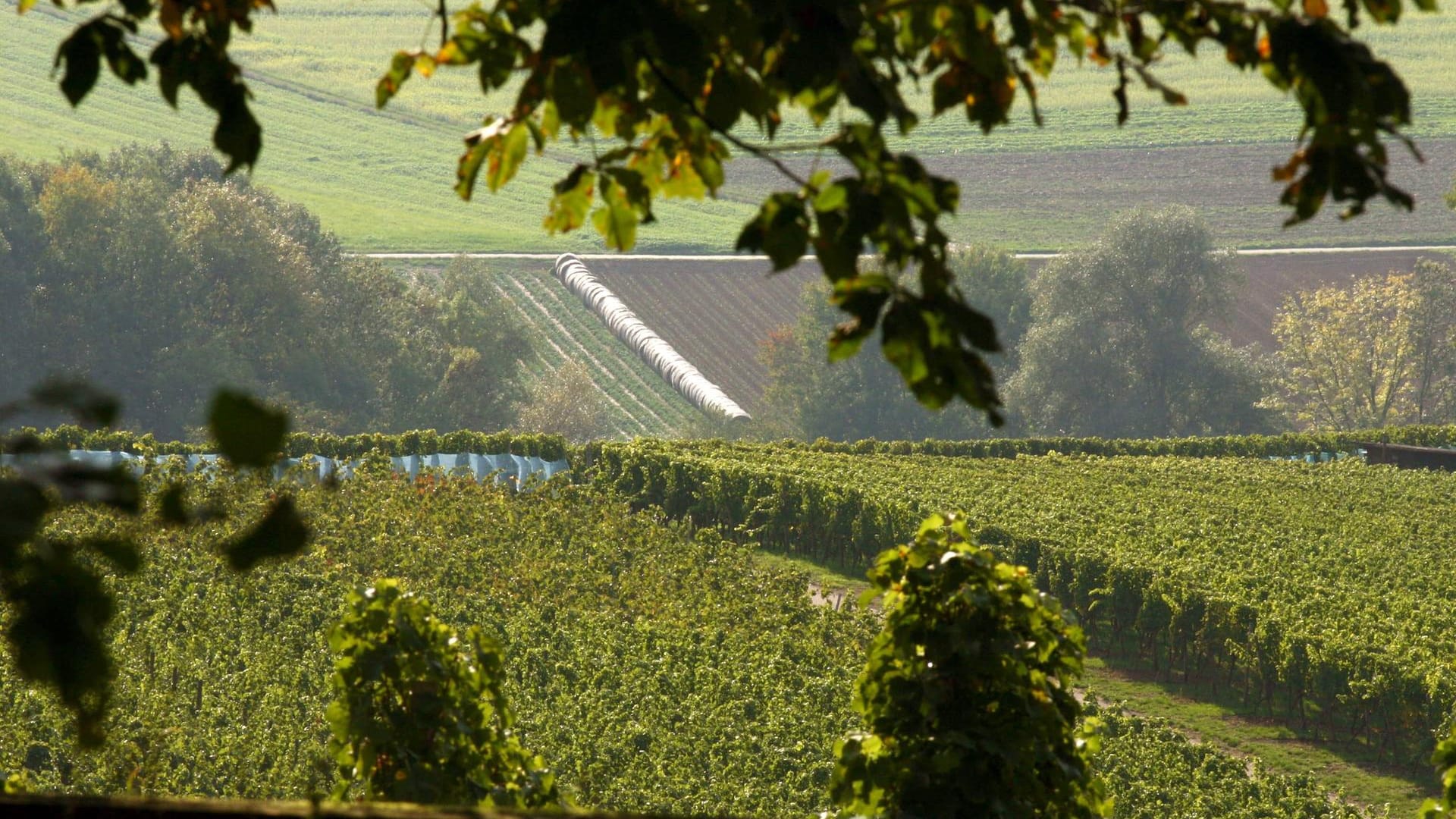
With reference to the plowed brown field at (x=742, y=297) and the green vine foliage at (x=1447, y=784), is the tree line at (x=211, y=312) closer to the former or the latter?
the plowed brown field at (x=742, y=297)

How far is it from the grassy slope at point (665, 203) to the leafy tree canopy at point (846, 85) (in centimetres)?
5838

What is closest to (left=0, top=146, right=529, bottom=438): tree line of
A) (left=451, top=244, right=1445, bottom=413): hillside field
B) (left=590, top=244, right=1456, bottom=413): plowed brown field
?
(left=451, top=244, right=1445, bottom=413): hillside field

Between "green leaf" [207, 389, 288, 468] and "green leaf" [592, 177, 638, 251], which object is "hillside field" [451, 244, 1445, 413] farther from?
"green leaf" [207, 389, 288, 468]

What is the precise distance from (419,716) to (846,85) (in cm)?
291

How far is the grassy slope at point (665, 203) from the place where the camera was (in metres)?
63.9

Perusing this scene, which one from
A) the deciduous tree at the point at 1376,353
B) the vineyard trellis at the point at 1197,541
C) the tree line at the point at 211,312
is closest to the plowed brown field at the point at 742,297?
the deciduous tree at the point at 1376,353

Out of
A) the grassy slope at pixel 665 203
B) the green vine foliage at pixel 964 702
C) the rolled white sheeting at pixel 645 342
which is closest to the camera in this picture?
the green vine foliage at pixel 964 702

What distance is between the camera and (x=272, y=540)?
70.5 inches

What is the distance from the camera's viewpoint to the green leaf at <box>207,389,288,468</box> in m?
1.55

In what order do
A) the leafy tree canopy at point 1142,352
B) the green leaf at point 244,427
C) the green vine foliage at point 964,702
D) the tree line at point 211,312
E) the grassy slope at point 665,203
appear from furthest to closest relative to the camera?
the grassy slope at point 665,203 → the leafy tree canopy at point 1142,352 → the tree line at point 211,312 → the green vine foliage at point 964,702 → the green leaf at point 244,427

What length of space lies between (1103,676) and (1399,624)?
2.74 metres

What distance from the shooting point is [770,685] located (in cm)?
1212

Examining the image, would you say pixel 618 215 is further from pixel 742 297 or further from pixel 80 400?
pixel 742 297

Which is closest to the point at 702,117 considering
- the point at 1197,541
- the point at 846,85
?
the point at 846,85
